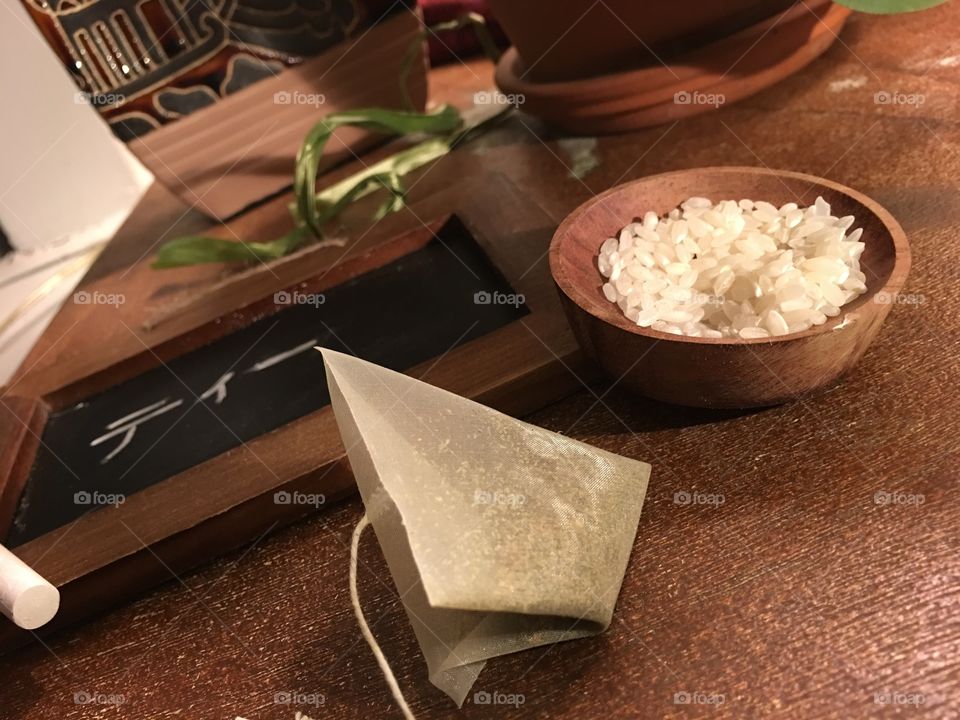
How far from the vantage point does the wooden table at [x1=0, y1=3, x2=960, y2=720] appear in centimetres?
40

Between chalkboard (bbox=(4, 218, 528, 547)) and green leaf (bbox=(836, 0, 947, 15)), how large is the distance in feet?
1.31

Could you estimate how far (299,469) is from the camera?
1.80ft

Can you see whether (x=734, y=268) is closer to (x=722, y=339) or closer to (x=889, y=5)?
(x=722, y=339)

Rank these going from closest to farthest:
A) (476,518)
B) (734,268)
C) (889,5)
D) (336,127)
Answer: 1. (476,518)
2. (734,268)
3. (889,5)
4. (336,127)

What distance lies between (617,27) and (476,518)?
64 centimetres

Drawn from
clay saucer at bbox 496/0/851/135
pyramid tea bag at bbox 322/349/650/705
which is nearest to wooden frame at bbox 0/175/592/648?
pyramid tea bag at bbox 322/349/650/705

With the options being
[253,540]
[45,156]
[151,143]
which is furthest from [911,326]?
[45,156]

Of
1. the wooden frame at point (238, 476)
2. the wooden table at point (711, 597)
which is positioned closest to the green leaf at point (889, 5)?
the wooden table at point (711, 597)

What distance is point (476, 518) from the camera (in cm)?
39

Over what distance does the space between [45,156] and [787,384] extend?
124 centimetres

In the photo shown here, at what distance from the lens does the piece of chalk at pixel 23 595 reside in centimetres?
43

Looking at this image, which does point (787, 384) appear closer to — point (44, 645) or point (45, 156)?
point (44, 645)

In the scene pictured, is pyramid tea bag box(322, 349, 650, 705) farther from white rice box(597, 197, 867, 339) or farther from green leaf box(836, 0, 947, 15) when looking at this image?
green leaf box(836, 0, 947, 15)

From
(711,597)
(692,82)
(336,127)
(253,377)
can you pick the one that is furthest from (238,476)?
(692,82)
